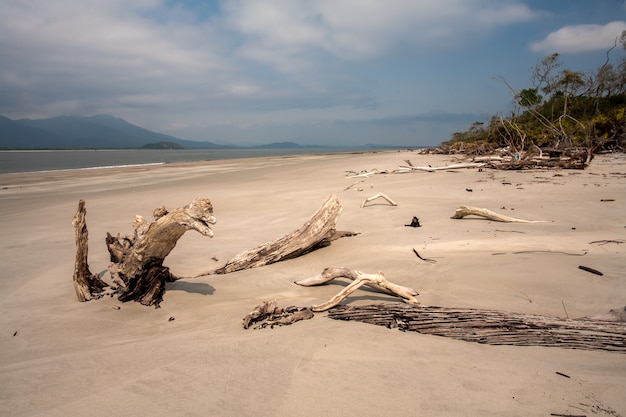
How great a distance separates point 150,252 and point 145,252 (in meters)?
0.05

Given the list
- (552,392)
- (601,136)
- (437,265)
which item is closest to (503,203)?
(437,265)

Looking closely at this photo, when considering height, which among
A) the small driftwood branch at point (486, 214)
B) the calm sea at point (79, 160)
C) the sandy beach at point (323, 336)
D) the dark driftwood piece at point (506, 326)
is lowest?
the sandy beach at point (323, 336)

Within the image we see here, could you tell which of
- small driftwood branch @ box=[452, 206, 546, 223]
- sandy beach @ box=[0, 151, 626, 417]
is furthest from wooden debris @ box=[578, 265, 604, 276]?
small driftwood branch @ box=[452, 206, 546, 223]

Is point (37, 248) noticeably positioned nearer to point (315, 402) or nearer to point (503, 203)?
point (315, 402)

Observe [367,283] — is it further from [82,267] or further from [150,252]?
[82,267]

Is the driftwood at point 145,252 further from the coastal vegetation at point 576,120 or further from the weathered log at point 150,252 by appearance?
the coastal vegetation at point 576,120

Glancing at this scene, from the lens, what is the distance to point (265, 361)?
247 centimetres

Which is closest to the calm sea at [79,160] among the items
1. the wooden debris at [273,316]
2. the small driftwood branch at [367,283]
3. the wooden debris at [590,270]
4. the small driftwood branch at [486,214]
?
the wooden debris at [273,316]

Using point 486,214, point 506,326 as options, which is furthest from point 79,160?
point 506,326

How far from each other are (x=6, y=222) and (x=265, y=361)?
9.95 m

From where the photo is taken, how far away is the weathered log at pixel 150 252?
3393 millimetres

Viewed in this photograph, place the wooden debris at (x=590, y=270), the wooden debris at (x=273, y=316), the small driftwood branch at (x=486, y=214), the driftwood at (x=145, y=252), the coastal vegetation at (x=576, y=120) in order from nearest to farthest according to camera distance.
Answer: the wooden debris at (x=273, y=316)
the driftwood at (x=145, y=252)
the wooden debris at (x=590, y=270)
the small driftwood branch at (x=486, y=214)
the coastal vegetation at (x=576, y=120)

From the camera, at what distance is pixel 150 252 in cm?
362

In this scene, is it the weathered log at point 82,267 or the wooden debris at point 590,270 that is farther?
the weathered log at point 82,267
